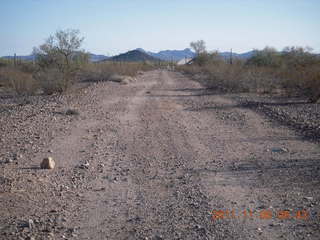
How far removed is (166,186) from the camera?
6105 mm

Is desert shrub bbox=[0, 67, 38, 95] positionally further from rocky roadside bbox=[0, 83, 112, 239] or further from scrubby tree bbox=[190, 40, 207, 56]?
scrubby tree bbox=[190, 40, 207, 56]

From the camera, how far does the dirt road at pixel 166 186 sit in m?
4.55

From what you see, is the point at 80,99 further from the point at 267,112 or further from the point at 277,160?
the point at 277,160

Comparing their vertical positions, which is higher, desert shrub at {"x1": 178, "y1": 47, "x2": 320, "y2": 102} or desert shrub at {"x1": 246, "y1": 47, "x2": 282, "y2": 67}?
desert shrub at {"x1": 246, "y1": 47, "x2": 282, "y2": 67}

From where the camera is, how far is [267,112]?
1429 centimetres

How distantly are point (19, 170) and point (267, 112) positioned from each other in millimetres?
10535

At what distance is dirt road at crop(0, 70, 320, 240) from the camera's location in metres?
4.55

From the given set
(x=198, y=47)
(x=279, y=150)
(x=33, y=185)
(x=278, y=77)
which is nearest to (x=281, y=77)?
(x=278, y=77)

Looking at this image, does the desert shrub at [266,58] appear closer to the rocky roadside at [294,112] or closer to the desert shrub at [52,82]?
the rocky roadside at [294,112]
